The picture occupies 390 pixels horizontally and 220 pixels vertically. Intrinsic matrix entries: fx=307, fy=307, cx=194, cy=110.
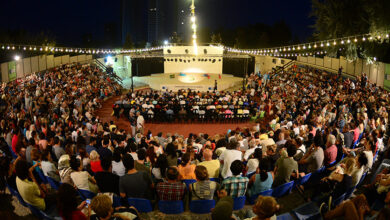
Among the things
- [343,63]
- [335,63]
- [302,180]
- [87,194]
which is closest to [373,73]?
[343,63]

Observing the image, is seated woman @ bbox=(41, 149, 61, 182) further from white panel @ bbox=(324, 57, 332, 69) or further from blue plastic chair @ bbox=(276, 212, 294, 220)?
white panel @ bbox=(324, 57, 332, 69)

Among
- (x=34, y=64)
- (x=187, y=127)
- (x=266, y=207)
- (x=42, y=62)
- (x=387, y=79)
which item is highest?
(x=42, y=62)

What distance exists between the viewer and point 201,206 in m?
4.38

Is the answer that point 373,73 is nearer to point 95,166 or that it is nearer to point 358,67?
point 358,67

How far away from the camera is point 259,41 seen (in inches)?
1642

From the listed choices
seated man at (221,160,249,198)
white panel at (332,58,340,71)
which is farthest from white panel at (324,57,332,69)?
seated man at (221,160,249,198)

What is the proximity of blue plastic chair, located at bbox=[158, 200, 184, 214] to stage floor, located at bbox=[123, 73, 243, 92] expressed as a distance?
67.4ft

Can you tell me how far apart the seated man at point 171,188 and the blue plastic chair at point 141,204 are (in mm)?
217

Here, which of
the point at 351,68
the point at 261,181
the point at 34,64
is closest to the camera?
the point at 261,181

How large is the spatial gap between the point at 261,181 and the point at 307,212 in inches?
29.9

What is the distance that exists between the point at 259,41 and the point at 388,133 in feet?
111

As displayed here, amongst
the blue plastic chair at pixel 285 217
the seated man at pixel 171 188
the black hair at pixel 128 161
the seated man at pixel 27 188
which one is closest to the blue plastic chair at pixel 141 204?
the seated man at pixel 171 188

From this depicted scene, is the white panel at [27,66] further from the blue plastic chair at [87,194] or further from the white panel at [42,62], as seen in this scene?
the blue plastic chair at [87,194]

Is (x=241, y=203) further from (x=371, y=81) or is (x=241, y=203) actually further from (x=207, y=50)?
(x=207, y=50)
